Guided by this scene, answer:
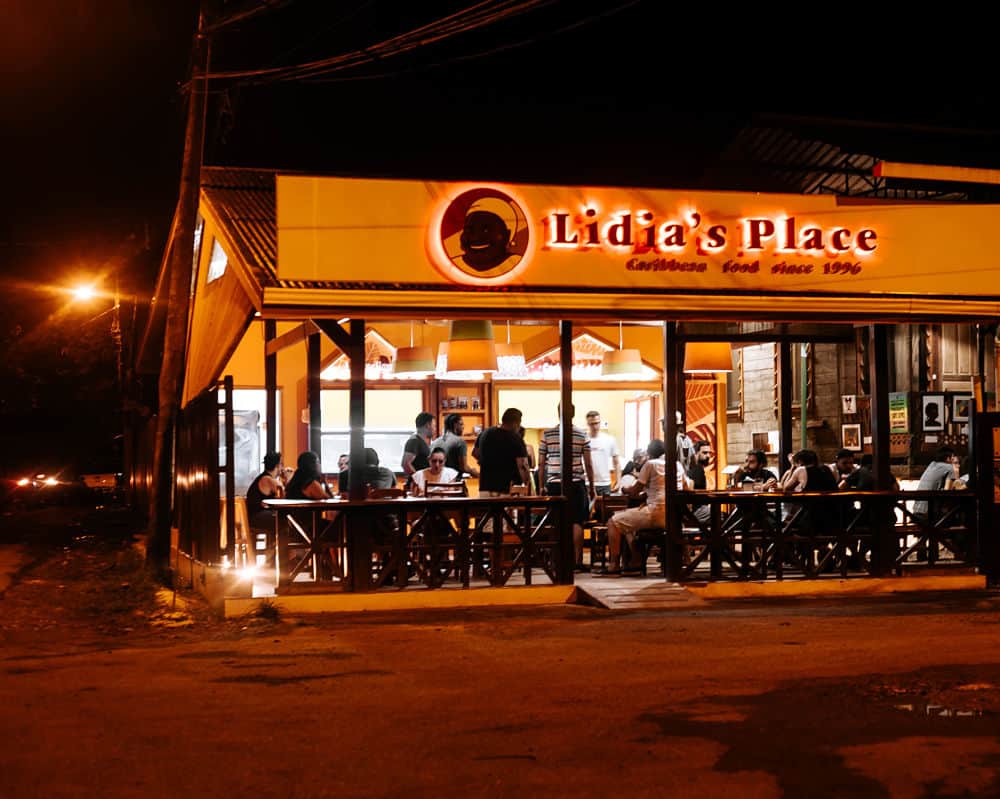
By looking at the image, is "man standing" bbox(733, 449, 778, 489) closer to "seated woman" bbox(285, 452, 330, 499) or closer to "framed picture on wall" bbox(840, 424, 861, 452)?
"seated woman" bbox(285, 452, 330, 499)

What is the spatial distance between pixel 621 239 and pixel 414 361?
541cm

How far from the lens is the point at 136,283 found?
3209 cm

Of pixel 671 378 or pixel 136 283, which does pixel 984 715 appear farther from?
pixel 136 283

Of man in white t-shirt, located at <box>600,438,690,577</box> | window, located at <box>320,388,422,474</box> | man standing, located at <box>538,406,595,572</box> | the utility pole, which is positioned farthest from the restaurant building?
Answer: window, located at <box>320,388,422,474</box>

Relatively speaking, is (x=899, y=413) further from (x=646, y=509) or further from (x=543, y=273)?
(x=543, y=273)

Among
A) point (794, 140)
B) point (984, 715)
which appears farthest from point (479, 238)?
point (794, 140)

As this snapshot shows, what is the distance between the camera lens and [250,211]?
1340cm

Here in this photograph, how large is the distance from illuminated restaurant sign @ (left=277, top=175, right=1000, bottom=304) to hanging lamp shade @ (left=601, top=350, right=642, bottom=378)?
4.43 metres

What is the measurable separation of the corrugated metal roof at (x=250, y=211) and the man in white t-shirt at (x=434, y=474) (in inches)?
134

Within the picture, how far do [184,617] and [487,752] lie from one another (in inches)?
263

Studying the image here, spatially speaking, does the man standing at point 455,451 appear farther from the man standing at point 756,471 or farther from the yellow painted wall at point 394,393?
the yellow painted wall at point 394,393

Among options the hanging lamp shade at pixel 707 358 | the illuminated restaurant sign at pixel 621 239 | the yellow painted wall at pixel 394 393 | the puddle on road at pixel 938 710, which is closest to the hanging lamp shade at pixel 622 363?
the hanging lamp shade at pixel 707 358

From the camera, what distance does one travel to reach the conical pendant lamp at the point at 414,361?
17.9m

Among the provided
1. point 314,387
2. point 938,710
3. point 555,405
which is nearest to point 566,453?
point 314,387
